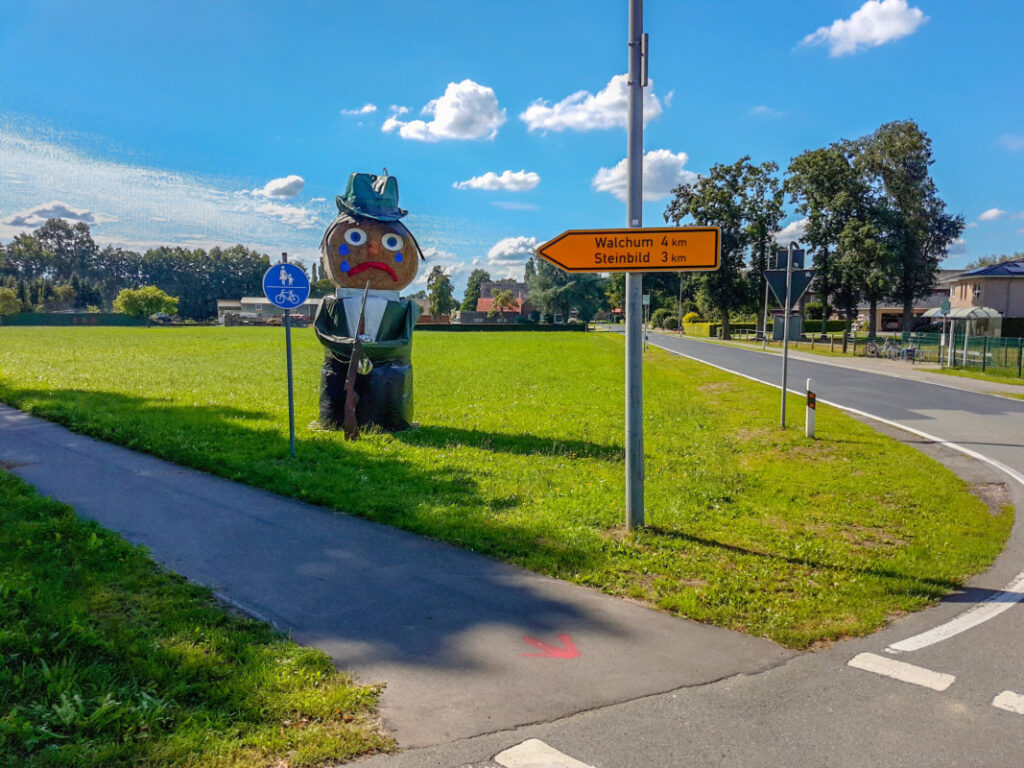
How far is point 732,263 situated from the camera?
6138 centimetres

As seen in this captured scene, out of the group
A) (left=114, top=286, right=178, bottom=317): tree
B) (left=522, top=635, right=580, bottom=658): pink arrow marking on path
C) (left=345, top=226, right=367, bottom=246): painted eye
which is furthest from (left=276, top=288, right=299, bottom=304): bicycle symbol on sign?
(left=114, top=286, right=178, bottom=317): tree

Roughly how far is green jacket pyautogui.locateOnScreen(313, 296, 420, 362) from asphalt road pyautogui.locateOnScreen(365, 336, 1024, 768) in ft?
24.7

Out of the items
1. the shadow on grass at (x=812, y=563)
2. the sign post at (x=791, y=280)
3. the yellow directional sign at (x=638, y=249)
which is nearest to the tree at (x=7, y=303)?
the sign post at (x=791, y=280)

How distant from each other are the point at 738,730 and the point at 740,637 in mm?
1089

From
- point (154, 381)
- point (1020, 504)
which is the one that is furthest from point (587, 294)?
point (1020, 504)

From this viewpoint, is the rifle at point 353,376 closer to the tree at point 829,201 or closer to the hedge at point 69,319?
the tree at point 829,201

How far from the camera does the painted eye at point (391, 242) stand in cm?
1042

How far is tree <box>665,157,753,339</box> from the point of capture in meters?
61.2

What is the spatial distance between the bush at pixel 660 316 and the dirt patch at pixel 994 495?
9577cm

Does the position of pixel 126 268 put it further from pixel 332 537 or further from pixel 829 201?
pixel 332 537

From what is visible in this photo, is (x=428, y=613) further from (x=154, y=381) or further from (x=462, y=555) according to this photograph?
(x=154, y=381)

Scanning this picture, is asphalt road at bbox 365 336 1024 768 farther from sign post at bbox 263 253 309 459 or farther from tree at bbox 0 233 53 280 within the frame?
tree at bbox 0 233 53 280

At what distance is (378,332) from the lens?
10.3 metres

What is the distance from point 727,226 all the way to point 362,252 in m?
57.4
